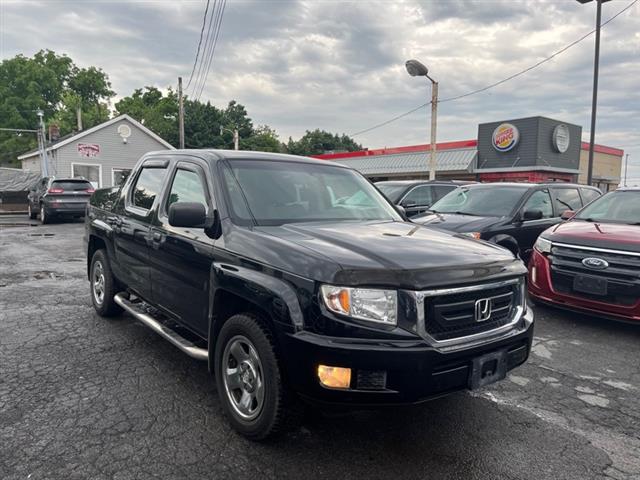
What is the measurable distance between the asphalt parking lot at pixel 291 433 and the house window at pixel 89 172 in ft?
82.9

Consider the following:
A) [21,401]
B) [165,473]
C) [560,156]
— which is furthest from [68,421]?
[560,156]

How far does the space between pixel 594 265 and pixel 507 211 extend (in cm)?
235

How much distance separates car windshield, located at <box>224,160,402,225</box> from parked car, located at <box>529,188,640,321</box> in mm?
2629

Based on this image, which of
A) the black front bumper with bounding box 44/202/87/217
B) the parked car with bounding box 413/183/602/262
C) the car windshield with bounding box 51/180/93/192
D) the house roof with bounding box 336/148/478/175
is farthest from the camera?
the house roof with bounding box 336/148/478/175

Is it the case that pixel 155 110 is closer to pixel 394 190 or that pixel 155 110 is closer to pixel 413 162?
pixel 413 162

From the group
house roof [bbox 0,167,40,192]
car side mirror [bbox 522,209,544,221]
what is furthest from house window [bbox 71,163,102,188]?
car side mirror [bbox 522,209,544,221]

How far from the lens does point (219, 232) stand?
10.6 feet

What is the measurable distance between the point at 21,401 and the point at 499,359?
326 cm

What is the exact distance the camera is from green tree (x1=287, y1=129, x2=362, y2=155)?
7656 centimetres

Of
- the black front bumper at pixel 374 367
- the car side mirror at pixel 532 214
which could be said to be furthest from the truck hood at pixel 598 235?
the black front bumper at pixel 374 367

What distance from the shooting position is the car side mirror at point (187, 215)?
3.11 metres

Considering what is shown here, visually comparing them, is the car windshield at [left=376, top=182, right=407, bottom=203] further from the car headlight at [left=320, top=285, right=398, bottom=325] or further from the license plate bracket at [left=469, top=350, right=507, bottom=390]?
the car headlight at [left=320, top=285, right=398, bottom=325]

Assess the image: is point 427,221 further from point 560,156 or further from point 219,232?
point 560,156

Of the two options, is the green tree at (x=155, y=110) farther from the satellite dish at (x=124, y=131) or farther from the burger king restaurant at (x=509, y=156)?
the burger king restaurant at (x=509, y=156)
